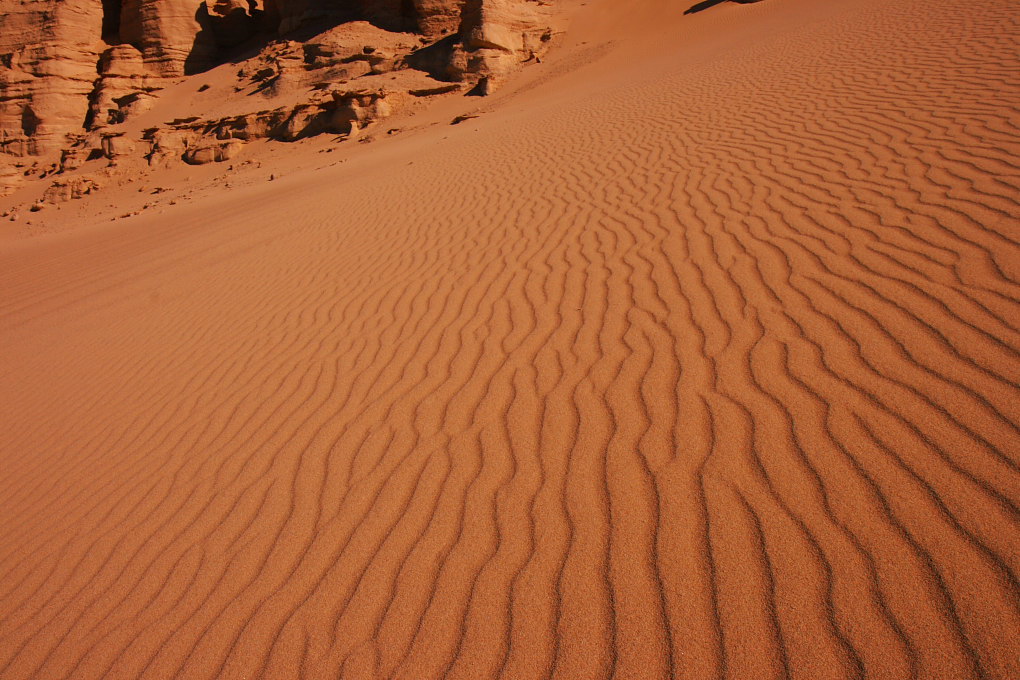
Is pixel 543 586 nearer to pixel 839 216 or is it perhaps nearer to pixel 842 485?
pixel 842 485

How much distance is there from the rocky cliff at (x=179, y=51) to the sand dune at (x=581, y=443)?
716 inches

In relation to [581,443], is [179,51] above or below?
above

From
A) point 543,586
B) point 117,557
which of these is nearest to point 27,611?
point 117,557

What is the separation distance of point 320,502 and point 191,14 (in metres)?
29.5

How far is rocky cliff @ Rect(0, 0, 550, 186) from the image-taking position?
2103 centimetres

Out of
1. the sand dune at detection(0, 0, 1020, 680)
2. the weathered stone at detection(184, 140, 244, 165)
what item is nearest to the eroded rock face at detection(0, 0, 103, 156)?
the weathered stone at detection(184, 140, 244, 165)

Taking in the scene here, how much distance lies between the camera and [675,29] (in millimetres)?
22625

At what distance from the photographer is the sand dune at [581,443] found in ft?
5.74

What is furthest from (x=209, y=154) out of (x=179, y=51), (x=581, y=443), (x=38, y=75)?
(x=581, y=443)

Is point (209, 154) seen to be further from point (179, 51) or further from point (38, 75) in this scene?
point (179, 51)

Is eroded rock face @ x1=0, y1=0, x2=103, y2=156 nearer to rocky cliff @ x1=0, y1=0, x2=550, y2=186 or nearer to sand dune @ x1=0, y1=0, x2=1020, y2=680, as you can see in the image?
rocky cliff @ x1=0, y1=0, x2=550, y2=186

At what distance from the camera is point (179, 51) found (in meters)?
24.2

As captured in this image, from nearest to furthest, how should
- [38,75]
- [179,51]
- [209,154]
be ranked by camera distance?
[209,154], [38,75], [179,51]

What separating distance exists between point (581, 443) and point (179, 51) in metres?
29.3
